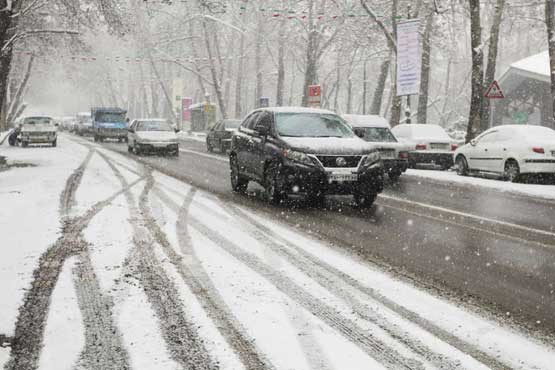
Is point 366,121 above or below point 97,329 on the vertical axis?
above

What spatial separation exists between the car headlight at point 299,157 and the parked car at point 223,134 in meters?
17.4

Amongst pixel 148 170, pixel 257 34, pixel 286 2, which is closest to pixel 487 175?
pixel 148 170

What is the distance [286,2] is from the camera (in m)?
38.7

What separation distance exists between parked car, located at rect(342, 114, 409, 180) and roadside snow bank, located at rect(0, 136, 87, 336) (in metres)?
8.40

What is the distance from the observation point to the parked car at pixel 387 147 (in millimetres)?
17156

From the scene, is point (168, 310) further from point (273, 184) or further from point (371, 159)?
point (371, 159)

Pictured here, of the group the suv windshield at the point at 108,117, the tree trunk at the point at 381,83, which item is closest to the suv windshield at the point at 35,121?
the suv windshield at the point at 108,117

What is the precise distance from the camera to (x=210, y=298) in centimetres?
498

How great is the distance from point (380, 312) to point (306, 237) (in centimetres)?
305

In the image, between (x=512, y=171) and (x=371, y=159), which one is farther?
(x=512, y=171)

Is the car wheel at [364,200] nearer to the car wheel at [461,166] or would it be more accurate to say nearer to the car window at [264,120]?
the car window at [264,120]

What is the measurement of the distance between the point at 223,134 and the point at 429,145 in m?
10.9

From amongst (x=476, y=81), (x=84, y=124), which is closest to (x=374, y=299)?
(x=476, y=81)

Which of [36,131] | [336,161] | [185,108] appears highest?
[185,108]
